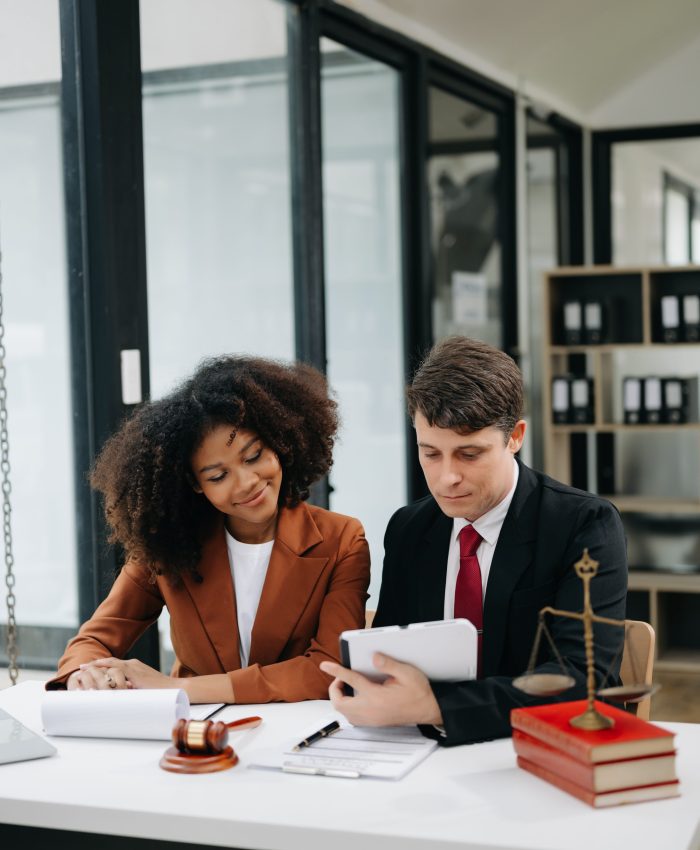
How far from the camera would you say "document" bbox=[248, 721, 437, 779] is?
165 cm

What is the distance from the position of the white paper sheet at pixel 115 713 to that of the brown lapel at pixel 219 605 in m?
0.34

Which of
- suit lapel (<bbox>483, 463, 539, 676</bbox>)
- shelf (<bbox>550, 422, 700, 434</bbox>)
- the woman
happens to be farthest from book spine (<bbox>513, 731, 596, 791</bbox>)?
shelf (<bbox>550, 422, 700, 434</bbox>)

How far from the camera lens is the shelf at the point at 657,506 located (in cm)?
527

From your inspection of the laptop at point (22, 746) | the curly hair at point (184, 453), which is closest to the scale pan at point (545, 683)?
the laptop at point (22, 746)

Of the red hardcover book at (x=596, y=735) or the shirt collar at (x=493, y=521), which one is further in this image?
the shirt collar at (x=493, y=521)

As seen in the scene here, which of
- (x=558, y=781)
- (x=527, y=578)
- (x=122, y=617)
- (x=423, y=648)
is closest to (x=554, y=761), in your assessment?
(x=558, y=781)

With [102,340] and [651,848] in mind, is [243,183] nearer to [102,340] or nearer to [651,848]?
[102,340]

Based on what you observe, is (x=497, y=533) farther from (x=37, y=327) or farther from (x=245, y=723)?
(x=37, y=327)

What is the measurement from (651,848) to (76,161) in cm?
217

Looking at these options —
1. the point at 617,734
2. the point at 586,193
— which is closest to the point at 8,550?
the point at 617,734

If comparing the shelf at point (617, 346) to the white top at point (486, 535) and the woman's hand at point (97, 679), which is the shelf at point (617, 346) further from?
the woman's hand at point (97, 679)

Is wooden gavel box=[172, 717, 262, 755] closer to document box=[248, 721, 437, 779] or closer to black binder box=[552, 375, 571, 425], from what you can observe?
document box=[248, 721, 437, 779]

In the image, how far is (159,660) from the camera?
3145 mm

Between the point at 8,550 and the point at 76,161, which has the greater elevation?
the point at 76,161
